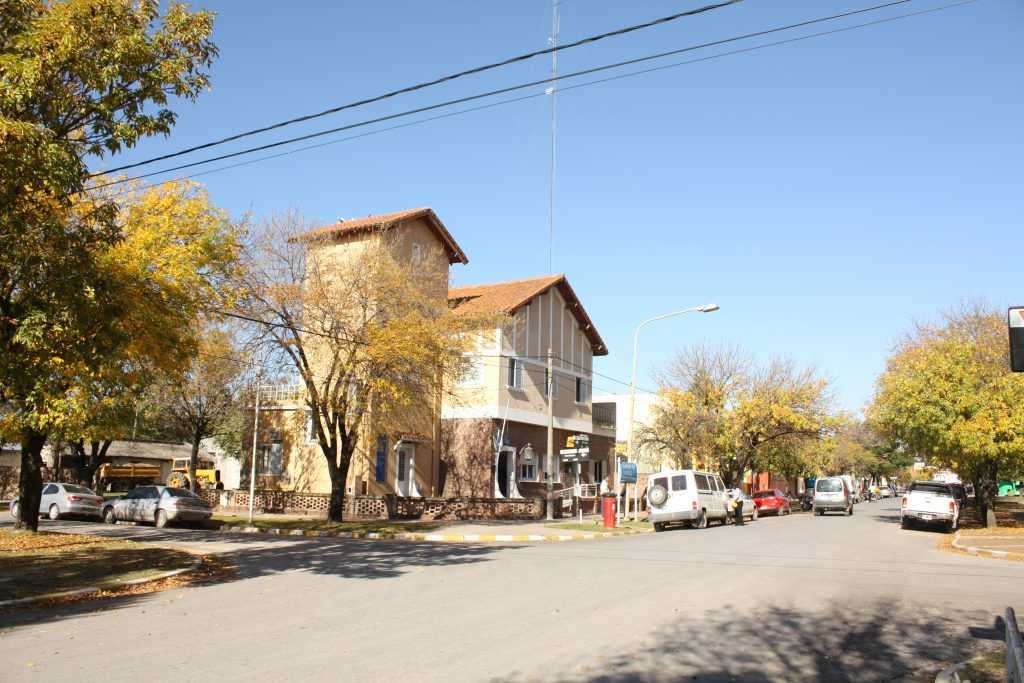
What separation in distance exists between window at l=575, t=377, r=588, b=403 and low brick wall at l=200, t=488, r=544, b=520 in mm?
9912

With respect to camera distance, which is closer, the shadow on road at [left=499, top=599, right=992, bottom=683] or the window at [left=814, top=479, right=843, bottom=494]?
the shadow on road at [left=499, top=599, right=992, bottom=683]

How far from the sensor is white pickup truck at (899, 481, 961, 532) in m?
29.5

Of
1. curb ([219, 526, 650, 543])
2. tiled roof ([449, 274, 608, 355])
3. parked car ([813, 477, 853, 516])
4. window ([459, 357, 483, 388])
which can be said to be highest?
tiled roof ([449, 274, 608, 355])

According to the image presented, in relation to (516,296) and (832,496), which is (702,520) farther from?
(832,496)

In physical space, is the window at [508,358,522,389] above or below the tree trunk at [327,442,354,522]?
above

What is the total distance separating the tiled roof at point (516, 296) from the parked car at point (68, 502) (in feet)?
53.8

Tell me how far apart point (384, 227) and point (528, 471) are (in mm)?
14359

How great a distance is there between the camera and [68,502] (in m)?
30.9

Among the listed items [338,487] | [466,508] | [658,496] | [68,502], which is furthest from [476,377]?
[68,502]

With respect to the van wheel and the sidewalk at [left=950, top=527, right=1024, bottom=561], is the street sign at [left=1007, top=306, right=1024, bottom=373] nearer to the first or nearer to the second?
the sidewalk at [left=950, top=527, right=1024, bottom=561]

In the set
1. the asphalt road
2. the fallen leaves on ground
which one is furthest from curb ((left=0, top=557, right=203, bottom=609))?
the fallen leaves on ground

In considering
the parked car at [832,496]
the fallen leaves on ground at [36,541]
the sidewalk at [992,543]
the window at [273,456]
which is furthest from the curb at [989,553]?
the window at [273,456]

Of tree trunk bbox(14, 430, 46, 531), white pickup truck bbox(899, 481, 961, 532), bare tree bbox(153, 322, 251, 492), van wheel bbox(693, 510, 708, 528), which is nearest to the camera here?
tree trunk bbox(14, 430, 46, 531)

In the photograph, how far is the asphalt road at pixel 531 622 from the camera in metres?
7.72
